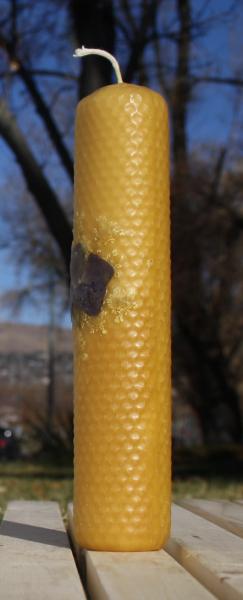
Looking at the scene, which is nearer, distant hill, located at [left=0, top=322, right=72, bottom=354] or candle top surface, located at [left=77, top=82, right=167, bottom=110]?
candle top surface, located at [left=77, top=82, right=167, bottom=110]

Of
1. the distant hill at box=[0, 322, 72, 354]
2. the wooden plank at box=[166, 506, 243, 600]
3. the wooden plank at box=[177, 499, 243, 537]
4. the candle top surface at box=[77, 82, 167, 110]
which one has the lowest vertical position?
the distant hill at box=[0, 322, 72, 354]

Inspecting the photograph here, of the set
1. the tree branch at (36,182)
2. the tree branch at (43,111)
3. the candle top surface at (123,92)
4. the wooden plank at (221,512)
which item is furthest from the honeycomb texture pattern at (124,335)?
the tree branch at (43,111)

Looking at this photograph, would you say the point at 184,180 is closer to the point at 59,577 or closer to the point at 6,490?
the point at 6,490

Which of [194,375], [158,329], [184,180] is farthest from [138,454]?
[194,375]

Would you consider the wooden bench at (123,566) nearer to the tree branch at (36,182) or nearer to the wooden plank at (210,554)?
the wooden plank at (210,554)

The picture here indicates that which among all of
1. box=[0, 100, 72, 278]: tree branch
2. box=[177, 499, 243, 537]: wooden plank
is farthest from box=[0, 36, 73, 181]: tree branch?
box=[177, 499, 243, 537]: wooden plank

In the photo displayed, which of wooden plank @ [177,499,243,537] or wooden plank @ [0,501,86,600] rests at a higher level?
wooden plank @ [0,501,86,600]

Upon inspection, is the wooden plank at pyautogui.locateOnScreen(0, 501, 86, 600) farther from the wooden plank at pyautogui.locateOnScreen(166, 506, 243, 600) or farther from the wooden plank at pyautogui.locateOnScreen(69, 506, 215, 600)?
the wooden plank at pyautogui.locateOnScreen(166, 506, 243, 600)

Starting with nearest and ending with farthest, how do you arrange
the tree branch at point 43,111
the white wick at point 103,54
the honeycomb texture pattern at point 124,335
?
the honeycomb texture pattern at point 124,335 < the white wick at point 103,54 < the tree branch at point 43,111
